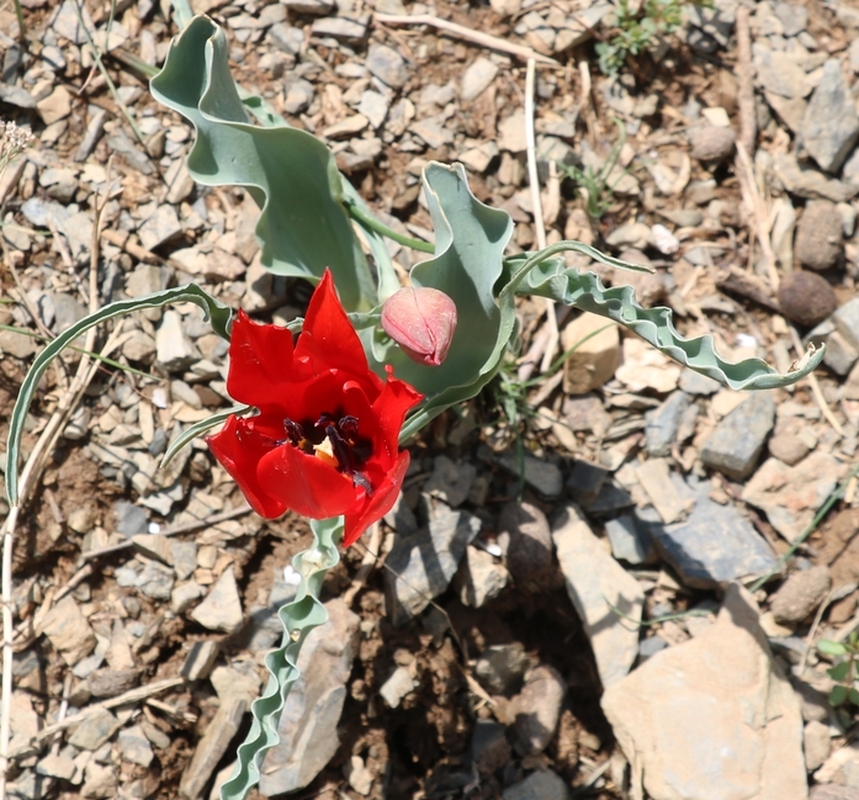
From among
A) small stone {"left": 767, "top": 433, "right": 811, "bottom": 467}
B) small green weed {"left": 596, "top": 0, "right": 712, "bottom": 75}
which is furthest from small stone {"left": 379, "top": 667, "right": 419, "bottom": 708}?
small green weed {"left": 596, "top": 0, "right": 712, "bottom": 75}

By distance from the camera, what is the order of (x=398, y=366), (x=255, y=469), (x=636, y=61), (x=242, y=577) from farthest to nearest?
1. (x=636, y=61)
2. (x=242, y=577)
3. (x=398, y=366)
4. (x=255, y=469)

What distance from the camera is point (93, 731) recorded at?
2424 mm

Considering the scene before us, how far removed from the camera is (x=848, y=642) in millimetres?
2707

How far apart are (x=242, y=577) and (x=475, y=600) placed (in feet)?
2.28

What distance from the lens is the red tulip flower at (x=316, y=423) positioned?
170 centimetres

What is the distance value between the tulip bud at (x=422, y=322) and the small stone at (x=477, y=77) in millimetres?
1304

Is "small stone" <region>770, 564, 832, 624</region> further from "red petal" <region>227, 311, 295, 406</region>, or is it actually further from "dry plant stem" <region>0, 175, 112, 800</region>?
"dry plant stem" <region>0, 175, 112, 800</region>

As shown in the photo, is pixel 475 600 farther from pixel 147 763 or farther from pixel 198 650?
pixel 147 763

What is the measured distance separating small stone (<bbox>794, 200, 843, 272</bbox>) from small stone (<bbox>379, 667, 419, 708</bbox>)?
6.39 feet

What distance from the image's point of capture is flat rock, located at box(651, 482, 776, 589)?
8.95 ft

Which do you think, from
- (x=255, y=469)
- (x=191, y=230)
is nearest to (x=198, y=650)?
(x=255, y=469)

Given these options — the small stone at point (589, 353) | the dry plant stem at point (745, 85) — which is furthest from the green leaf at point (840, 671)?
the dry plant stem at point (745, 85)

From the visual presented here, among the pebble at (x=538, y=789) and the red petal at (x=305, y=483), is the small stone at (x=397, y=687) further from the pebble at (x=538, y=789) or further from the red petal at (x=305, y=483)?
the red petal at (x=305, y=483)

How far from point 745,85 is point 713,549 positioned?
170 cm
